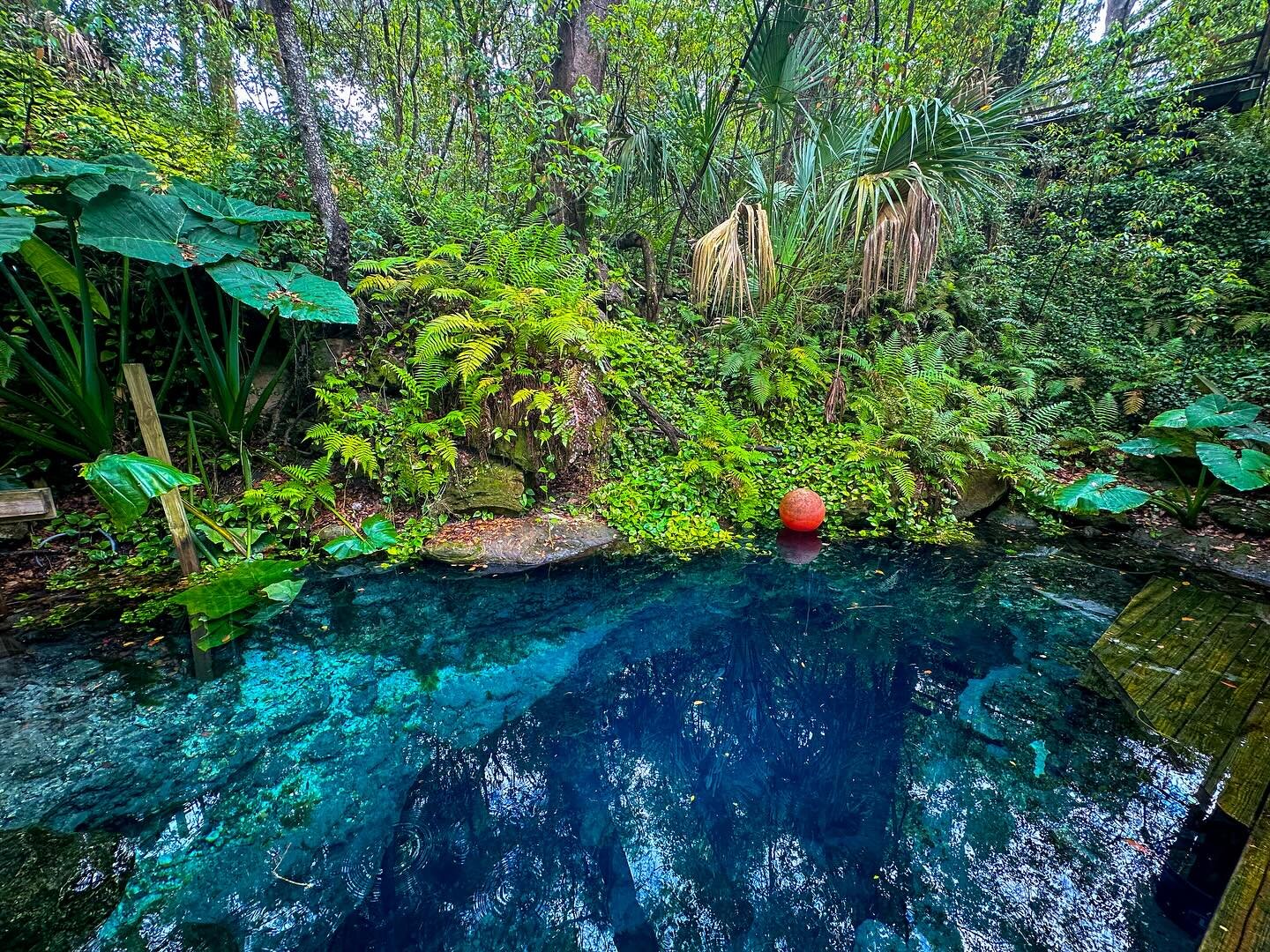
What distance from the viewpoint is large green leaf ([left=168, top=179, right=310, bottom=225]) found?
3220 mm

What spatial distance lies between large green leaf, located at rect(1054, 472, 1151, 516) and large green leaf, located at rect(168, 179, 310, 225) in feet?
21.3

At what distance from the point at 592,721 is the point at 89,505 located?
4127mm

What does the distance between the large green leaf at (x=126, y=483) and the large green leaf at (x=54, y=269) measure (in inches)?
51.6

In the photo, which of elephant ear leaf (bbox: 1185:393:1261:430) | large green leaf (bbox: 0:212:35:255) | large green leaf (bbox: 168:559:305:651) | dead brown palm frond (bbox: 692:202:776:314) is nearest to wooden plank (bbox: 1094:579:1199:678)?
elephant ear leaf (bbox: 1185:393:1261:430)

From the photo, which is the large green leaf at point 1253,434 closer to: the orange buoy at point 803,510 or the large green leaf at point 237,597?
the orange buoy at point 803,510

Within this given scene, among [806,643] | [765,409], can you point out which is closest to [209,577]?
[806,643]

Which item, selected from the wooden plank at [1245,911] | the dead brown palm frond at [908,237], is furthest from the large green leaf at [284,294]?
the wooden plank at [1245,911]

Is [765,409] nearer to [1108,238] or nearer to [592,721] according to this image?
[592,721]

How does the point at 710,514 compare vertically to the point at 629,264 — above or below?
below

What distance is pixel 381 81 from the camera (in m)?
7.60

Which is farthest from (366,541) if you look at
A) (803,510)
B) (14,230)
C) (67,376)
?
(803,510)

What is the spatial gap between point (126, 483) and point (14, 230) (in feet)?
4.54

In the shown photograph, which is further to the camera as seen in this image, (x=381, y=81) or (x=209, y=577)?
(x=381, y=81)

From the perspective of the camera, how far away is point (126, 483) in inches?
98.5
